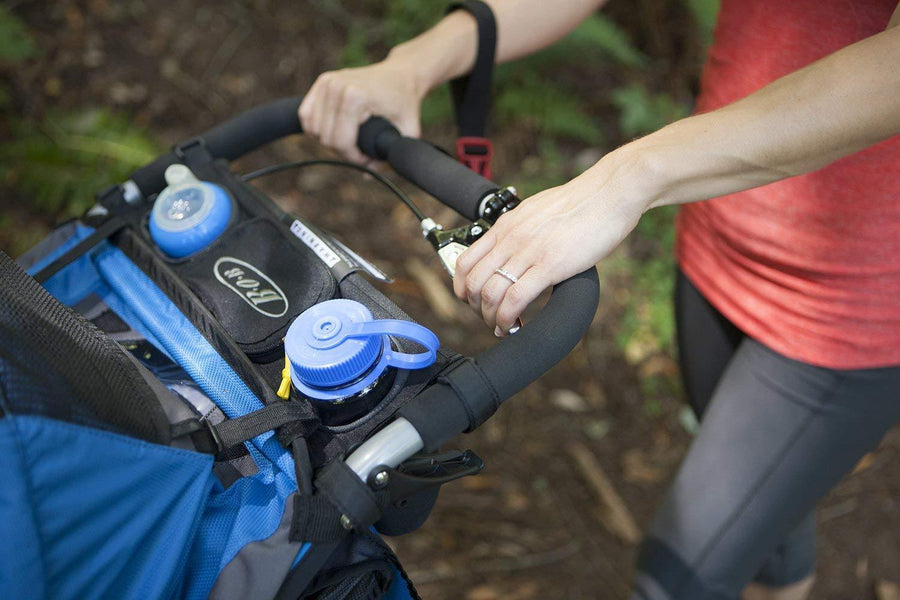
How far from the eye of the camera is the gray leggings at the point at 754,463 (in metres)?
1.30

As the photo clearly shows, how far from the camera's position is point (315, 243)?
3.72 ft

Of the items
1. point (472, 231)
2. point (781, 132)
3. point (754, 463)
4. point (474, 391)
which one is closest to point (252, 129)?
point (472, 231)

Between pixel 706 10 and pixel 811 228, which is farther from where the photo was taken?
pixel 706 10

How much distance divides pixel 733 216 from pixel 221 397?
3.42 feet

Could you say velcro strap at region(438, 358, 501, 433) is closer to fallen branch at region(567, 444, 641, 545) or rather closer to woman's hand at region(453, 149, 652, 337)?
woman's hand at region(453, 149, 652, 337)

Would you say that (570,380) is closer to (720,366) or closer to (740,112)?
(720,366)

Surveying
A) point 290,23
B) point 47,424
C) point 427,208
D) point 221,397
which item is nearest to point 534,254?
point 221,397

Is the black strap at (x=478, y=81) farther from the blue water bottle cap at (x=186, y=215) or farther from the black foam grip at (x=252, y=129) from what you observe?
the blue water bottle cap at (x=186, y=215)

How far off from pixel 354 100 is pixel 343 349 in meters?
0.63

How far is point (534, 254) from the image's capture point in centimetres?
96

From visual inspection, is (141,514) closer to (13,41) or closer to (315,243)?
(315,243)

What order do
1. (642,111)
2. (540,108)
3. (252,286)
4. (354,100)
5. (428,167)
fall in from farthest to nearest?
(540,108)
(642,111)
(354,100)
(428,167)
(252,286)

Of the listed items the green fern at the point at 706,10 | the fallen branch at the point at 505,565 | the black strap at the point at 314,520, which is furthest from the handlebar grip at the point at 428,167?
the green fern at the point at 706,10

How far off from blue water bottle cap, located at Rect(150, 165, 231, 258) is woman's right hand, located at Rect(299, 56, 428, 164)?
260 millimetres
